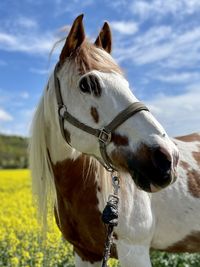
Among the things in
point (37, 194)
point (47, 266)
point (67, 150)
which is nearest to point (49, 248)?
point (47, 266)

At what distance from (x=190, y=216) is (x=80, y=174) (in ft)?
3.23

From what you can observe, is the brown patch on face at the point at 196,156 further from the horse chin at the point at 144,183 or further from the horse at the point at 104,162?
the horse chin at the point at 144,183

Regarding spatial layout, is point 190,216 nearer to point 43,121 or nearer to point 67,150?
point 67,150

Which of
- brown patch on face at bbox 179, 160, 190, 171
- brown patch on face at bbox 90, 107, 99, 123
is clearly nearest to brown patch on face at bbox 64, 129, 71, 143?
brown patch on face at bbox 90, 107, 99, 123

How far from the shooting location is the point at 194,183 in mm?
3367

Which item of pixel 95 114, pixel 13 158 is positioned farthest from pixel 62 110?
pixel 13 158

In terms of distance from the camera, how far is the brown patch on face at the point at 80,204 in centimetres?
297

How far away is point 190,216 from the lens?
3.27m

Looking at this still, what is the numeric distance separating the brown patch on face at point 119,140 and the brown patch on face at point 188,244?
1398mm

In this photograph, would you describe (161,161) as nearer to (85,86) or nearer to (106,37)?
(85,86)

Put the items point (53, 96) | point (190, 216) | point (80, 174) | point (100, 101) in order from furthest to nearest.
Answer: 1. point (190, 216)
2. point (80, 174)
3. point (53, 96)
4. point (100, 101)

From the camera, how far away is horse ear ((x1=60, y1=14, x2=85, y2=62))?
8.54ft

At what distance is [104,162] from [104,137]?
20 cm

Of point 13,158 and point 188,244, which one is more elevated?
point 13,158
